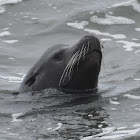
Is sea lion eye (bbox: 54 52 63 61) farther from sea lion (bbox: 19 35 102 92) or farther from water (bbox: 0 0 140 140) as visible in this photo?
water (bbox: 0 0 140 140)

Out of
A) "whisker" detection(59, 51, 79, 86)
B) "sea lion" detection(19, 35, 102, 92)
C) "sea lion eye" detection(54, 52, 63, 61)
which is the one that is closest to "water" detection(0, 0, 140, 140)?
"sea lion" detection(19, 35, 102, 92)

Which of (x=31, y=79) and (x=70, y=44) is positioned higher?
(x=31, y=79)

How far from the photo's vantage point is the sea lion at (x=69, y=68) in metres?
8.04

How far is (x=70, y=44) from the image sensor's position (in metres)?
12.7

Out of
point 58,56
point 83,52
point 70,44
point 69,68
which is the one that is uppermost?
point 83,52

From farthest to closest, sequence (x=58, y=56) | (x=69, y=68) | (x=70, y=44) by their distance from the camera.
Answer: (x=70, y=44) → (x=58, y=56) → (x=69, y=68)

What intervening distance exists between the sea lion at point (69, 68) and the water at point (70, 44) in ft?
0.47

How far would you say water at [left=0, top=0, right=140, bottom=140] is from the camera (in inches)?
274

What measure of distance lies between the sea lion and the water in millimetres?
142

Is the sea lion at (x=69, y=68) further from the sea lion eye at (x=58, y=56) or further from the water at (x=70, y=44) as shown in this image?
the water at (x=70, y=44)

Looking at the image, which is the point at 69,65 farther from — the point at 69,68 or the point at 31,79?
the point at 31,79

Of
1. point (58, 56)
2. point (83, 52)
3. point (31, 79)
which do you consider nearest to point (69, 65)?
point (83, 52)

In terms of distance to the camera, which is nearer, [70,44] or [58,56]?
[58,56]

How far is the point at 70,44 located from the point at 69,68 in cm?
443
